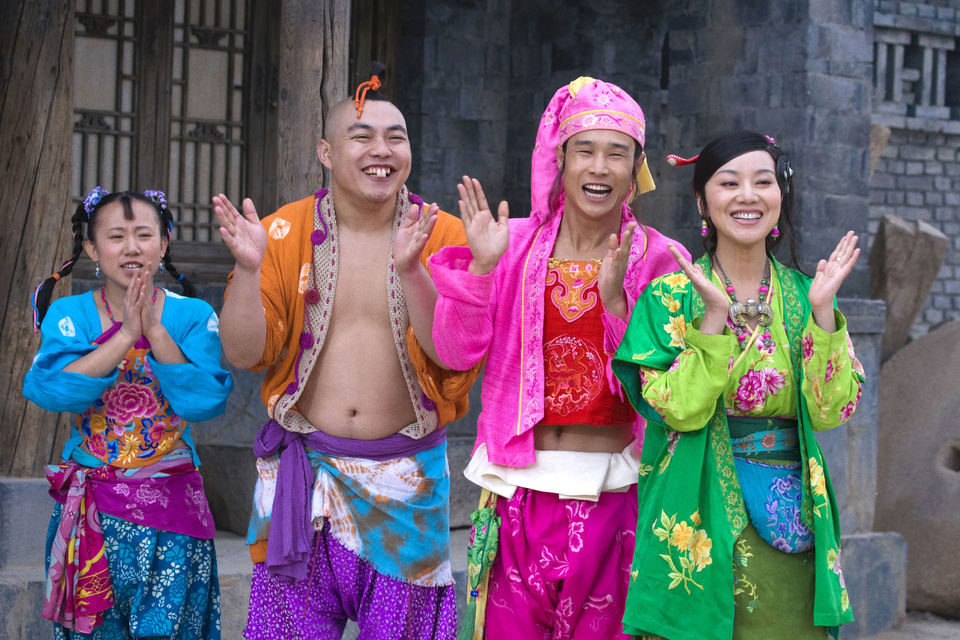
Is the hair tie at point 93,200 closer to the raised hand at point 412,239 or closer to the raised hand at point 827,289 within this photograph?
the raised hand at point 412,239

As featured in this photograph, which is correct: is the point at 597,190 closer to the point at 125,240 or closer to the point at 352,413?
the point at 352,413

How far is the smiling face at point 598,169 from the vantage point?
3375 millimetres

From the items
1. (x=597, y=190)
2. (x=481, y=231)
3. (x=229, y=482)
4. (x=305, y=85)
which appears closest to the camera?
(x=481, y=231)

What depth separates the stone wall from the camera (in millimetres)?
13570

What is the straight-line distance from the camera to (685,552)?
3062mm

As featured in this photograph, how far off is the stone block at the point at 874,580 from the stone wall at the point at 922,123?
6.98m

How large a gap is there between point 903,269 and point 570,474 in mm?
6136

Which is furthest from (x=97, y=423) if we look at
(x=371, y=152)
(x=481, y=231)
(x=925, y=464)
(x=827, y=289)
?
(x=925, y=464)

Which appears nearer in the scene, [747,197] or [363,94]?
[747,197]

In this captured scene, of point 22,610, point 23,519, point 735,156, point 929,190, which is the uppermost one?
point 929,190

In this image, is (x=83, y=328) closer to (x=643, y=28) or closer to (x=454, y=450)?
(x=454, y=450)

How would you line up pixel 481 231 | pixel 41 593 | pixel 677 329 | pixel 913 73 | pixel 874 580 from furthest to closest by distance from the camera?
pixel 913 73, pixel 874 580, pixel 41 593, pixel 481 231, pixel 677 329

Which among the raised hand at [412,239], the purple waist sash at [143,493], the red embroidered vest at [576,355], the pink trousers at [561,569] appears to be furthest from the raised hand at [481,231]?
the purple waist sash at [143,493]

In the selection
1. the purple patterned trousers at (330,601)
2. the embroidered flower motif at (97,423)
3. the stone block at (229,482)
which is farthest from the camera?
the stone block at (229,482)
